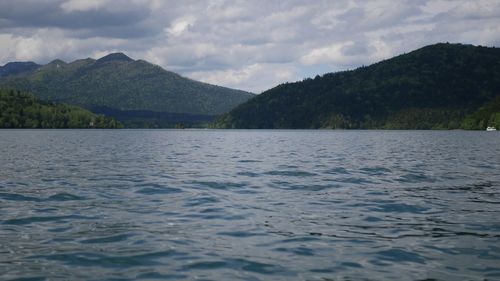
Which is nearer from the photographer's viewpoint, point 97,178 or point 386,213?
point 386,213

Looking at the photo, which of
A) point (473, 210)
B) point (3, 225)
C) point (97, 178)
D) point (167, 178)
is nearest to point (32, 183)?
point (97, 178)

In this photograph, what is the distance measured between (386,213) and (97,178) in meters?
21.5

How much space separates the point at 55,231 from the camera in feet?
57.3

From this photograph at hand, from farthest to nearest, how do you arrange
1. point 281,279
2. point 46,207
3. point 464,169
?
A: 1. point 464,169
2. point 46,207
3. point 281,279

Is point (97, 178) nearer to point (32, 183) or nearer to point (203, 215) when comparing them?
point (32, 183)

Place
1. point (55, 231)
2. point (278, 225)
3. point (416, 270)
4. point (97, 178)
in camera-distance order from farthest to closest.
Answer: point (97, 178), point (278, 225), point (55, 231), point (416, 270)

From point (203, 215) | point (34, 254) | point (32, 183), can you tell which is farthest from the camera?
point (32, 183)

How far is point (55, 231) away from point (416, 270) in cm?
1237

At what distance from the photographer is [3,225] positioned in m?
18.3

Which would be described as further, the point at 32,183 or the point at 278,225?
the point at 32,183

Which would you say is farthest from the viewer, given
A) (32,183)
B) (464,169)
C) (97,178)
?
(464,169)

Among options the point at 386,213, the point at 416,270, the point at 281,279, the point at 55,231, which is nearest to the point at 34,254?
the point at 55,231

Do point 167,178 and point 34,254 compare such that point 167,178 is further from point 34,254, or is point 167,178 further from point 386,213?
point 34,254

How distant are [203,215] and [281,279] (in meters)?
9.15
